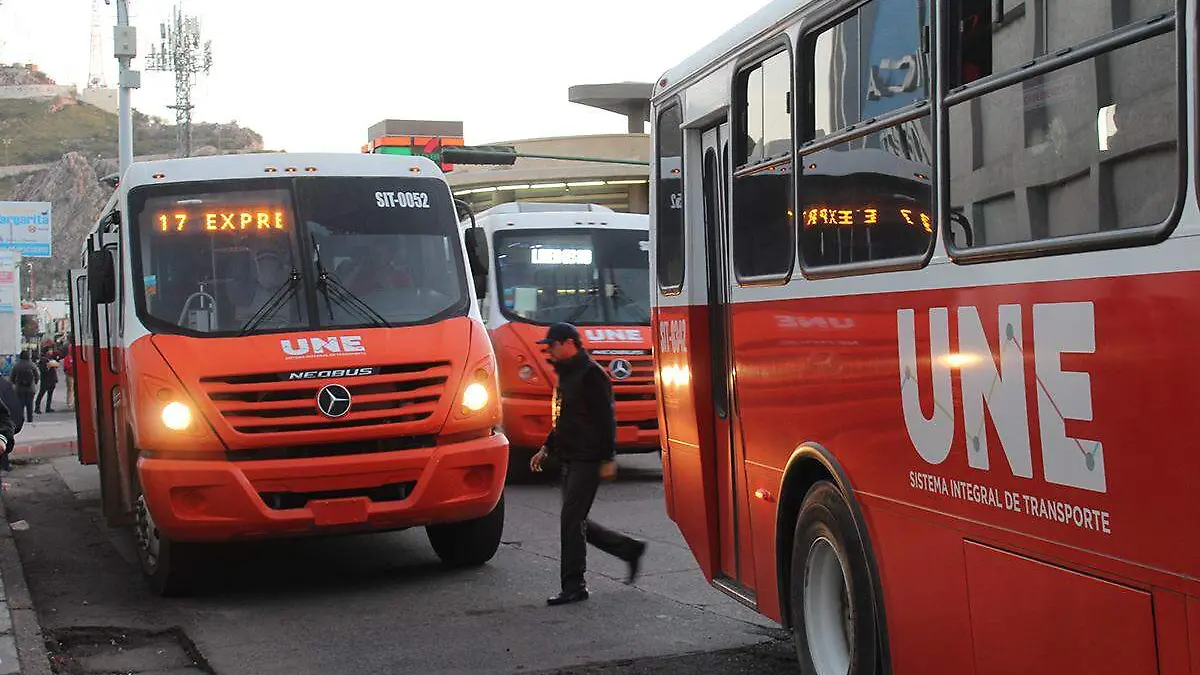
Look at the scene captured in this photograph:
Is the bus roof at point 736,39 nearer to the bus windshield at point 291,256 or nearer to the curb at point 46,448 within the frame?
the bus windshield at point 291,256

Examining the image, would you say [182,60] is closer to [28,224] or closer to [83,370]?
[28,224]

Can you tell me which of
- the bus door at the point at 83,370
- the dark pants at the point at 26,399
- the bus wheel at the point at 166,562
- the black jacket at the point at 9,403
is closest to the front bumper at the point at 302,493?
the bus wheel at the point at 166,562

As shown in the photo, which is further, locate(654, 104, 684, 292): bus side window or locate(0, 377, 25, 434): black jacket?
locate(654, 104, 684, 292): bus side window

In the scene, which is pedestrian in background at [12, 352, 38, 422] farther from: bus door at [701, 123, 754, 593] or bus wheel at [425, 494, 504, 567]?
bus door at [701, 123, 754, 593]

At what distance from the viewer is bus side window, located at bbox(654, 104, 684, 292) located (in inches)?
315

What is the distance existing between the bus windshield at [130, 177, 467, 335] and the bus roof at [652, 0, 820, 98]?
2.36 m

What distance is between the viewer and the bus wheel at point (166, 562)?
31.1ft

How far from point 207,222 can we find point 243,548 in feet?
9.81

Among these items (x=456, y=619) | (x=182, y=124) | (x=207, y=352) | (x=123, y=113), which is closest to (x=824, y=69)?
(x=456, y=619)

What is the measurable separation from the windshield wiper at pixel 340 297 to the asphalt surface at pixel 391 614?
1.77 metres

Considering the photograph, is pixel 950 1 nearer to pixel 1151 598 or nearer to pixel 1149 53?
pixel 1149 53

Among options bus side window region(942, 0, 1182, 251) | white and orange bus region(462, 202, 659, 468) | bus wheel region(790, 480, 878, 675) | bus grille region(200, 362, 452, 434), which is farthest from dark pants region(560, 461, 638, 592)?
white and orange bus region(462, 202, 659, 468)

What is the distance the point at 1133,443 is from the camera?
366 cm

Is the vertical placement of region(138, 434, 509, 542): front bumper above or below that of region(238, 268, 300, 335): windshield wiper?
below
